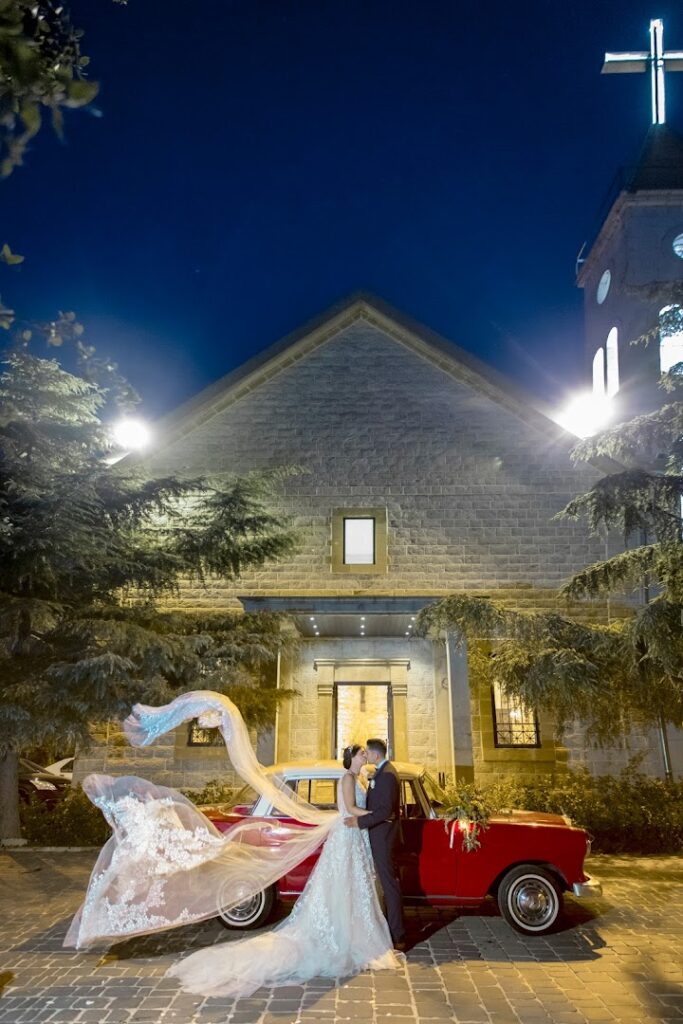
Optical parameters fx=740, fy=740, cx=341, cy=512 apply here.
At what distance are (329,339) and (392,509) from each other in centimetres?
453

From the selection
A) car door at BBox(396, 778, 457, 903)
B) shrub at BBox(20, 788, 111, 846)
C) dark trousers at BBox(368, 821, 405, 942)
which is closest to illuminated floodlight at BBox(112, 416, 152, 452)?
shrub at BBox(20, 788, 111, 846)

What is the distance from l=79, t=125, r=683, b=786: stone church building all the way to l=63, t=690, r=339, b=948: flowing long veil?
705 cm

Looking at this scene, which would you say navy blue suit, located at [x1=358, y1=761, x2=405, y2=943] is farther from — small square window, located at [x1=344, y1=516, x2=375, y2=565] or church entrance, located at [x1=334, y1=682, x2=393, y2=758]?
church entrance, located at [x1=334, y1=682, x2=393, y2=758]

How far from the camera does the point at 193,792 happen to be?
48.8ft

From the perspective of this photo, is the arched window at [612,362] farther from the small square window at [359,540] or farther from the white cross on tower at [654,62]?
the small square window at [359,540]

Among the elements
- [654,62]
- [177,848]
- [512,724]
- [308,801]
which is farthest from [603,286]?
[177,848]

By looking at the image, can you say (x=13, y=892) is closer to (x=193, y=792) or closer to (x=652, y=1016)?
(x=193, y=792)

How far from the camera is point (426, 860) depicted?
7.60 m

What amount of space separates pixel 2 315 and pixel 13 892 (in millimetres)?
7958

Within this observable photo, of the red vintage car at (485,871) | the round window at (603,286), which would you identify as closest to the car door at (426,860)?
the red vintage car at (485,871)

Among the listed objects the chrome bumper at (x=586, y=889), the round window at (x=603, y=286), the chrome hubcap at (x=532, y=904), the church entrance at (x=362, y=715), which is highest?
the round window at (x=603, y=286)

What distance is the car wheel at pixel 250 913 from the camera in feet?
24.6

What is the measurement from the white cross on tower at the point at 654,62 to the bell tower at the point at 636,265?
0.66 meters

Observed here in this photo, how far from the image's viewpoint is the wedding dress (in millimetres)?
6062
